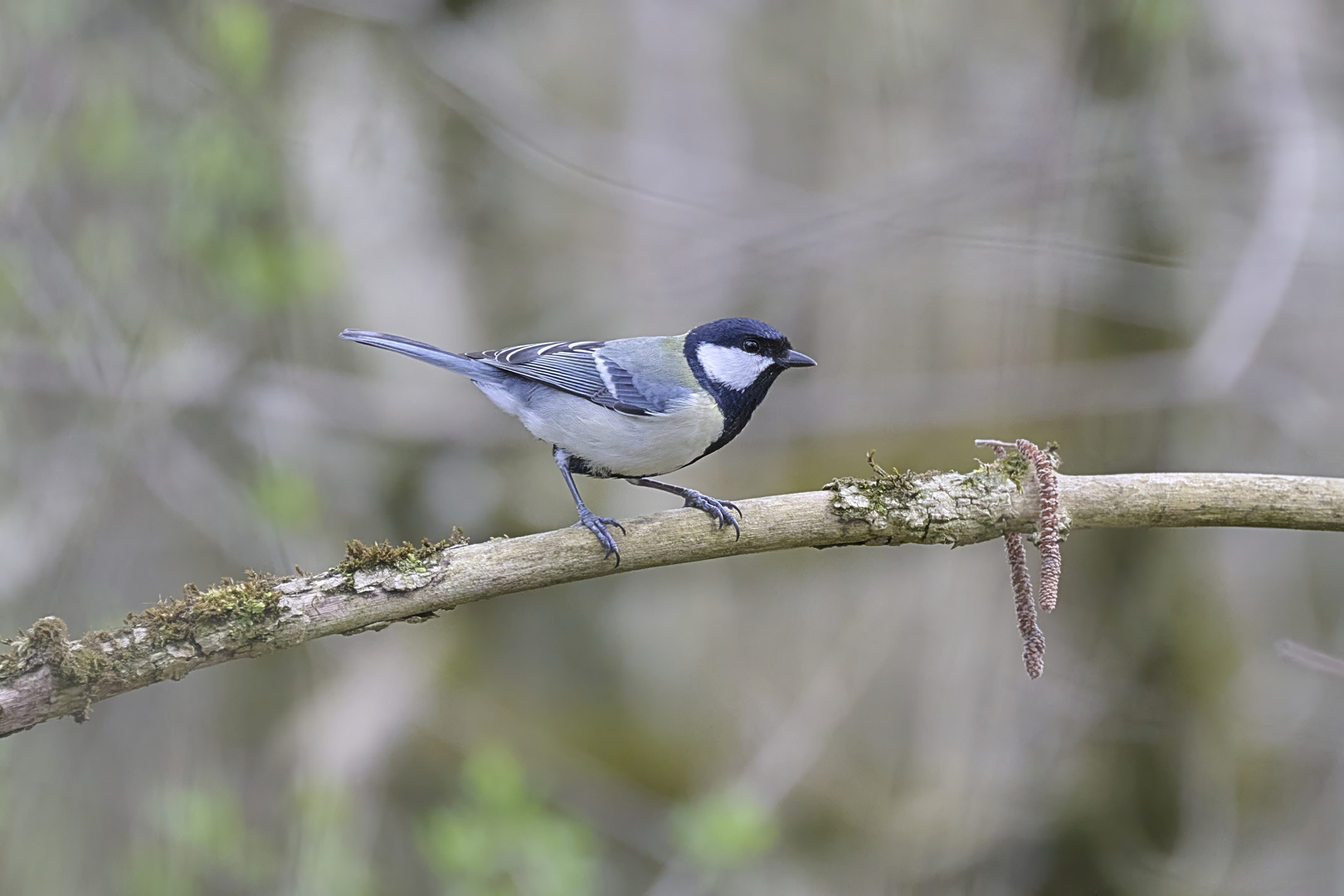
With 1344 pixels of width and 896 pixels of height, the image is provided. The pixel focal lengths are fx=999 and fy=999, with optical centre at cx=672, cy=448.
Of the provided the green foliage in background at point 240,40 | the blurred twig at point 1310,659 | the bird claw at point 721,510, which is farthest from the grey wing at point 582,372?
the blurred twig at point 1310,659

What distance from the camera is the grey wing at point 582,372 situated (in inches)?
127

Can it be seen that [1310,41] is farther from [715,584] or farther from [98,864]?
[98,864]

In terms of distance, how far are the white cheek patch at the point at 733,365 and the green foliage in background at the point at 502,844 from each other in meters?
1.69

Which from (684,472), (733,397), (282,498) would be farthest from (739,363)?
(684,472)

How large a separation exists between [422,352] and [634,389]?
0.71m

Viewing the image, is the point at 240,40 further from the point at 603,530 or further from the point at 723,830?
the point at 723,830

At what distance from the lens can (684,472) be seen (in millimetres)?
5359

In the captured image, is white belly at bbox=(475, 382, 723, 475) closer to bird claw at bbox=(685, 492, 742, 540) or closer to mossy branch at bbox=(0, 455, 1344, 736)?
bird claw at bbox=(685, 492, 742, 540)

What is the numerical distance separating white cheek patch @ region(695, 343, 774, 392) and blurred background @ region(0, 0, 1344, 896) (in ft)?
4.65

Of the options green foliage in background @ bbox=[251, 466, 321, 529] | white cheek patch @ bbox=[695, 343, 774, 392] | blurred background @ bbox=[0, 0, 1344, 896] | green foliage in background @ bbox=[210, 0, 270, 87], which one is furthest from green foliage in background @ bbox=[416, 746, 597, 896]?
green foliage in background @ bbox=[210, 0, 270, 87]

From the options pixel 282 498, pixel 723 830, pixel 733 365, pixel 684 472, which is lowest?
pixel 723 830

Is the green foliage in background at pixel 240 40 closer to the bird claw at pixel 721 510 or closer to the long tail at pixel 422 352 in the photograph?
the long tail at pixel 422 352

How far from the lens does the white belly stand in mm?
3061

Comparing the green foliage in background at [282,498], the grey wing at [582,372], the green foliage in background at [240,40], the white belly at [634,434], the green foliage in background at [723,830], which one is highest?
the green foliage in background at [240,40]
